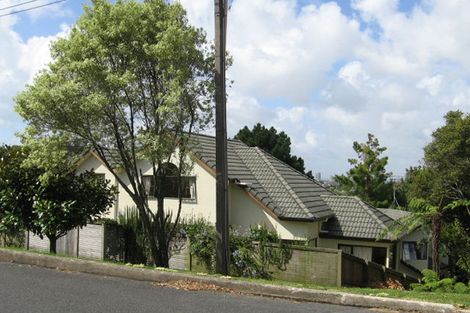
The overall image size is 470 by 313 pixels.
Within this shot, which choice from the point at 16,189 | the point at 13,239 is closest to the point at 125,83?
the point at 16,189

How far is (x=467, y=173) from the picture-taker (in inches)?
901

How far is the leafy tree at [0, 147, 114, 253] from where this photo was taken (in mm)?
13461

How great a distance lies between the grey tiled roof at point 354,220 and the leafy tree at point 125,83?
44.6ft

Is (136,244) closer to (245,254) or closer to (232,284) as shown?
(245,254)

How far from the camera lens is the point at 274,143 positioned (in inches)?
1658

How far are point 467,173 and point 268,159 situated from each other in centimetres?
882

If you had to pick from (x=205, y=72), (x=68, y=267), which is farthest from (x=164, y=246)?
(x=205, y=72)

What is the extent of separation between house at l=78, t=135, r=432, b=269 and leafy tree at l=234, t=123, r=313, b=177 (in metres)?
14.8

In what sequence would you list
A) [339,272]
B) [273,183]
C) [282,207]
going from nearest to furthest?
[339,272], [282,207], [273,183]

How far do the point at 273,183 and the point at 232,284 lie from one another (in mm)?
15360

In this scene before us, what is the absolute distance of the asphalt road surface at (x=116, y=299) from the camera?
706 cm

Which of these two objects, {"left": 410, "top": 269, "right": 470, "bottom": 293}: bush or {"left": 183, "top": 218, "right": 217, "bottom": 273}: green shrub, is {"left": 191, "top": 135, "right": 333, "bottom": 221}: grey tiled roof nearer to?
{"left": 183, "top": 218, "right": 217, "bottom": 273}: green shrub

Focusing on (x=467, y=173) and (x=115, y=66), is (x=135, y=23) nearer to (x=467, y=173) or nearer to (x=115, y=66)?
(x=115, y=66)

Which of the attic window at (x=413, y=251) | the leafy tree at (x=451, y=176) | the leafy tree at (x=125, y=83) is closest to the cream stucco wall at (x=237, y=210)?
the leafy tree at (x=451, y=176)
